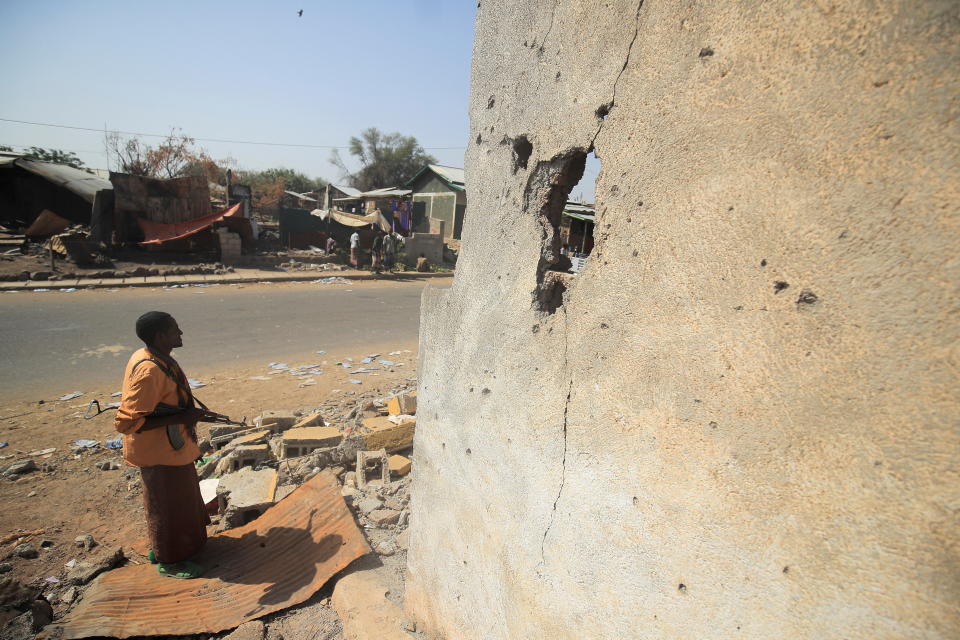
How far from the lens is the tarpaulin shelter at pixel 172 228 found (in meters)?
14.9

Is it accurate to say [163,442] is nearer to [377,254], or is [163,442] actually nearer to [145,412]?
[145,412]

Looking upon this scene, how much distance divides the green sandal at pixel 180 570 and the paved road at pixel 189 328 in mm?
4113

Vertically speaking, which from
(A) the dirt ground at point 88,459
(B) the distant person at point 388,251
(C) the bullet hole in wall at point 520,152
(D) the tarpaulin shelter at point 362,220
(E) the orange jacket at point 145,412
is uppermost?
(D) the tarpaulin shelter at point 362,220

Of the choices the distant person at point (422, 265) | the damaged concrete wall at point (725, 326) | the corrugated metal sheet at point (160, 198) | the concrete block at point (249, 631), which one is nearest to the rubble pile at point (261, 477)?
the concrete block at point (249, 631)

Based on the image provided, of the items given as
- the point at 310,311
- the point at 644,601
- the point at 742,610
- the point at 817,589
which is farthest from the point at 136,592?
the point at 310,311

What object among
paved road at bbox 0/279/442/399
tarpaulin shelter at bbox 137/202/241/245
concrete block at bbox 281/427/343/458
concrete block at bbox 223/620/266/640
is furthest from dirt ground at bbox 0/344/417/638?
tarpaulin shelter at bbox 137/202/241/245

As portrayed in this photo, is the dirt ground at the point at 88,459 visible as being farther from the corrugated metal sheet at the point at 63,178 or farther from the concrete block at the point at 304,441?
the corrugated metal sheet at the point at 63,178

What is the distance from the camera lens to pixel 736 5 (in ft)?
3.52

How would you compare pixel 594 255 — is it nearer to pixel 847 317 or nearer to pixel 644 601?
pixel 847 317

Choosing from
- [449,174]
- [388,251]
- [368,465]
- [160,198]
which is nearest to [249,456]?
[368,465]

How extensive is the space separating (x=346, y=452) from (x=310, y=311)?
6705 millimetres

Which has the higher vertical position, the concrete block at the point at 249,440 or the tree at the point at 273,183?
the tree at the point at 273,183

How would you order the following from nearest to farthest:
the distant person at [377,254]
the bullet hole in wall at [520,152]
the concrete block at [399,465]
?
the bullet hole in wall at [520,152], the concrete block at [399,465], the distant person at [377,254]

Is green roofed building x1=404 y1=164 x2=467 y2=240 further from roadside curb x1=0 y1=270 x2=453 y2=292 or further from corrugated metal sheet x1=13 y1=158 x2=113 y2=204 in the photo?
corrugated metal sheet x1=13 y1=158 x2=113 y2=204
